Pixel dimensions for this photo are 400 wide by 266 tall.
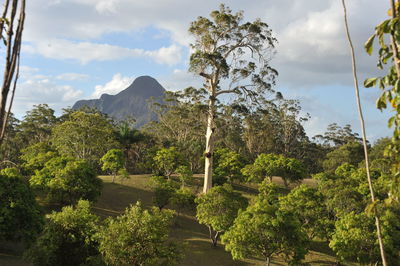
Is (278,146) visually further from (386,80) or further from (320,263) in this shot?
(386,80)

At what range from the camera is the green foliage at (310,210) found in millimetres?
30328

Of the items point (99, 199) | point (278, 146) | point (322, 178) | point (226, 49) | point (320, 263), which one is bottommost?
point (320, 263)

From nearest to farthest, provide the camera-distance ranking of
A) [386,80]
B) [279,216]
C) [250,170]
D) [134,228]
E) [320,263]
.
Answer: [386,80], [134,228], [279,216], [320,263], [250,170]

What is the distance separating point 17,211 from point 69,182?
8.08 metres

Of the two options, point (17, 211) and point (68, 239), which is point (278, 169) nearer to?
point (17, 211)

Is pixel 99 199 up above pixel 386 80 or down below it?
below

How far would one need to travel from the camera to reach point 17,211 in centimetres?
2469

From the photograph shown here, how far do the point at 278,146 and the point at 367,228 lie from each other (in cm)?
4537

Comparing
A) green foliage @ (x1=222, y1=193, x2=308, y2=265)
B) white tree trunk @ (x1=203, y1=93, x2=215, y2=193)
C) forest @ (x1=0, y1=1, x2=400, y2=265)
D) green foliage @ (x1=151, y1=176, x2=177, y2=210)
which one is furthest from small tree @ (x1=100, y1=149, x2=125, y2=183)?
green foliage @ (x1=222, y1=193, x2=308, y2=265)

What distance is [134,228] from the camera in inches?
651

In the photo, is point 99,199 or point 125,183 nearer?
point 99,199

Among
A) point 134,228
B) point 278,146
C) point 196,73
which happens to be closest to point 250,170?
point 196,73

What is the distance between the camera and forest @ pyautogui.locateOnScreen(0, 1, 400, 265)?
16.8 metres

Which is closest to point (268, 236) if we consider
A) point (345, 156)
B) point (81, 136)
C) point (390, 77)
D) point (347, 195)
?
point (347, 195)
